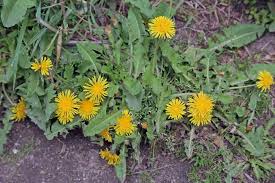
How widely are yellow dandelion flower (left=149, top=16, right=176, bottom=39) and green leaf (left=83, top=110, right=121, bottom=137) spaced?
0.57 m

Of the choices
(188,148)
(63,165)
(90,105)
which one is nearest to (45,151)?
(63,165)

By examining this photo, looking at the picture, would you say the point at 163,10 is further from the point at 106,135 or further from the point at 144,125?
the point at 106,135

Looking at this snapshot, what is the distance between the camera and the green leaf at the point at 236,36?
3.36m

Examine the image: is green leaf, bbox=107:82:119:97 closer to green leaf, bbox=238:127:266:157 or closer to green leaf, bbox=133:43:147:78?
green leaf, bbox=133:43:147:78

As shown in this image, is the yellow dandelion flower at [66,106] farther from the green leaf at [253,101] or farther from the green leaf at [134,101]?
the green leaf at [253,101]

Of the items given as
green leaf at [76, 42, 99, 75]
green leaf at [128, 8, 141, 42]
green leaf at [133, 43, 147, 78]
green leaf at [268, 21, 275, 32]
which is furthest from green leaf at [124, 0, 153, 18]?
green leaf at [268, 21, 275, 32]

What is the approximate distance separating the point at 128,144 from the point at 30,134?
615 mm

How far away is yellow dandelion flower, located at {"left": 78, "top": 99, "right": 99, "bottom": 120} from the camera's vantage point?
3.00 m

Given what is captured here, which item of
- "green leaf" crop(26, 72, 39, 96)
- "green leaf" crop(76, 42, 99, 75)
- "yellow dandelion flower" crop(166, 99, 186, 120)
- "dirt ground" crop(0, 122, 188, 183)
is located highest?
"green leaf" crop(76, 42, 99, 75)

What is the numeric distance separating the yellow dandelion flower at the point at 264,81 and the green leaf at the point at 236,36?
306 mm

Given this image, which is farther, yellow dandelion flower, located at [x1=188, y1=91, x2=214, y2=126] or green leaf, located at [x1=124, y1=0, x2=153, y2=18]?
green leaf, located at [x1=124, y1=0, x2=153, y2=18]

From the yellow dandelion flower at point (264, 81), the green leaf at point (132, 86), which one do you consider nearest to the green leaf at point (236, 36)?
the yellow dandelion flower at point (264, 81)

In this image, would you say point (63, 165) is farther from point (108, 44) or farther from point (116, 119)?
point (108, 44)

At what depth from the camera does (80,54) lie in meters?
3.15
